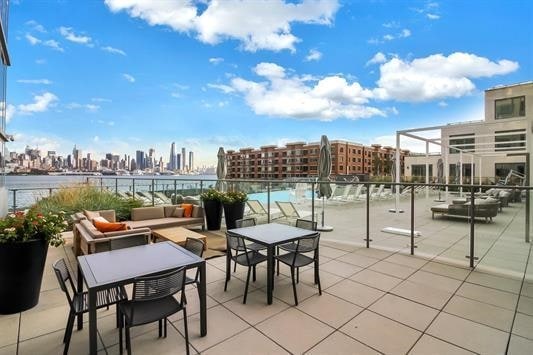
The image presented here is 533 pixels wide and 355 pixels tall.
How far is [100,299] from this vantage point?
2.17 metres

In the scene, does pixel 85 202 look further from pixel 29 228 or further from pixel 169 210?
pixel 29 228

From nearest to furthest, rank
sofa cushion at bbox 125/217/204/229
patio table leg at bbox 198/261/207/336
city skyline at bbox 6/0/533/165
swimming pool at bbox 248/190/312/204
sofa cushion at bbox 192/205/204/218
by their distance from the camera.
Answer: patio table leg at bbox 198/261/207/336 < sofa cushion at bbox 125/217/204/229 < sofa cushion at bbox 192/205/204/218 < swimming pool at bbox 248/190/312/204 < city skyline at bbox 6/0/533/165

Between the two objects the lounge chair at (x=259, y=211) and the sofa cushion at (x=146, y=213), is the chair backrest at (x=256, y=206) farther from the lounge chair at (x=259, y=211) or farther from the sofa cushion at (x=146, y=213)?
the sofa cushion at (x=146, y=213)

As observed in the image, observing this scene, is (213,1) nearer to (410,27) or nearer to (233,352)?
(410,27)

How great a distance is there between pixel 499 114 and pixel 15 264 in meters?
29.2

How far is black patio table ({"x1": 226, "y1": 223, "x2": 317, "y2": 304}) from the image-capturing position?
2.86m

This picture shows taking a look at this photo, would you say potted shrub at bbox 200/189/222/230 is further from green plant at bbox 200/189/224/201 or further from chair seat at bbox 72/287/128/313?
chair seat at bbox 72/287/128/313

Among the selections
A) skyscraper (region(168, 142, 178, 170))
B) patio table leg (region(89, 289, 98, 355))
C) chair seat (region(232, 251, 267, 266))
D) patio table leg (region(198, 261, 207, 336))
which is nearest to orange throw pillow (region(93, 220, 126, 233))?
chair seat (region(232, 251, 267, 266))

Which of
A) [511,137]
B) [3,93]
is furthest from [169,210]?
[511,137]

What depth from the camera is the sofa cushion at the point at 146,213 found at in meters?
6.13

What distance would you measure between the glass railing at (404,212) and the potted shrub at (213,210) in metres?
0.60

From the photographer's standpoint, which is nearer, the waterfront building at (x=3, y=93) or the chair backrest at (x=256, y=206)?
the waterfront building at (x=3, y=93)

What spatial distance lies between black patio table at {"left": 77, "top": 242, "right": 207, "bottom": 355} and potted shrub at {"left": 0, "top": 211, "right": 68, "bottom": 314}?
0.66m

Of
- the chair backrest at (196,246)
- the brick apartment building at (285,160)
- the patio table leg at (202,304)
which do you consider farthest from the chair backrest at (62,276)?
the brick apartment building at (285,160)
